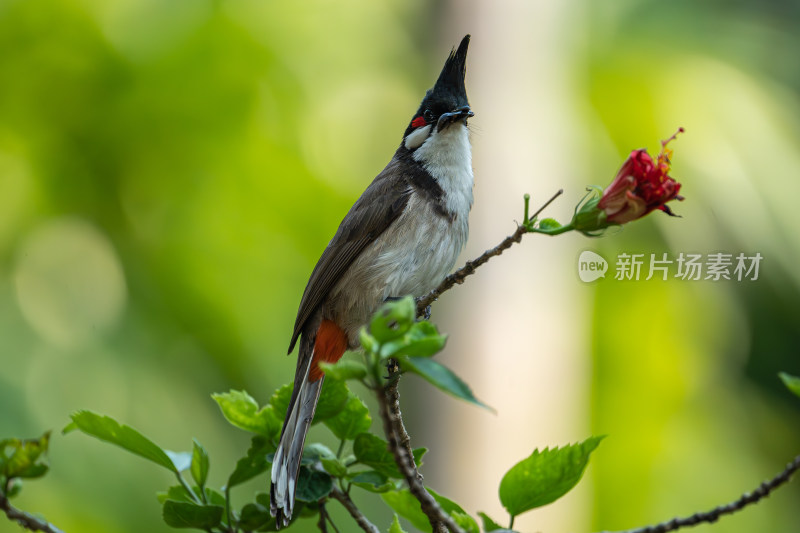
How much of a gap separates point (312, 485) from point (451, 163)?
1380mm

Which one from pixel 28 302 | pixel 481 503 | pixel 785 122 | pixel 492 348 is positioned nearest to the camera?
pixel 481 503

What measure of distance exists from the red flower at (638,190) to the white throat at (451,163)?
1201 mm

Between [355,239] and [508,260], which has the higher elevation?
[508,260]

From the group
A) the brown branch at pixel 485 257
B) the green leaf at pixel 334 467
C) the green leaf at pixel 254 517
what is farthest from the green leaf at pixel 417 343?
the green leaf at pixel 254 517

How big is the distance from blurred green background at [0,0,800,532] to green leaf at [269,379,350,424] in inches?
118

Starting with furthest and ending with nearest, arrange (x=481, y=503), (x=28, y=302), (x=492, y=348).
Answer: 1. (x=28, y=302)
2. (x=492, y=348)
3. (x=481, y=503)

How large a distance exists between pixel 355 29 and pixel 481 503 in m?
3.53

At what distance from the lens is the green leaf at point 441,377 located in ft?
3.06

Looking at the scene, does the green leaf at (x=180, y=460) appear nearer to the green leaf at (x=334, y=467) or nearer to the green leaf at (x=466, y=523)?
the green leaf at (x=334, y=467)

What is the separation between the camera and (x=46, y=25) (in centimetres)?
540

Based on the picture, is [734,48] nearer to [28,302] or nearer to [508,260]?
[508,260]

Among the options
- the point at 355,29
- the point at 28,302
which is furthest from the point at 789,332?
the point at 28,302

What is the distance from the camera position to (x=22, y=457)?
134 cm

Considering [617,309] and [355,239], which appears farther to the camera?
[617,309]
